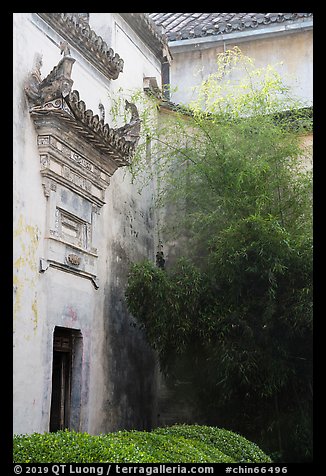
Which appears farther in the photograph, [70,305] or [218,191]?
[218,191]

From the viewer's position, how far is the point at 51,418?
7891mm

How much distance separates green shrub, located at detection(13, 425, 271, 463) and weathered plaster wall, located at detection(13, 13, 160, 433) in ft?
3.93

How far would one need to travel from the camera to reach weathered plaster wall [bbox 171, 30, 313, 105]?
13.1 m

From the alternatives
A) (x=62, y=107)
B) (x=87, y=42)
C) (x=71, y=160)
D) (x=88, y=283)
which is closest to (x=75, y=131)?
(x=71, y=160)

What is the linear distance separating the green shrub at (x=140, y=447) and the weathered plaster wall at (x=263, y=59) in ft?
25.3

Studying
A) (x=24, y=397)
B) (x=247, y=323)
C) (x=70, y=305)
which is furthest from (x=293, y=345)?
(x=24, y=397)

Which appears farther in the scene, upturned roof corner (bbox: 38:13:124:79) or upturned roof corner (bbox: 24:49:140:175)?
upturned roof corner (bbox: 38:13:124:79)

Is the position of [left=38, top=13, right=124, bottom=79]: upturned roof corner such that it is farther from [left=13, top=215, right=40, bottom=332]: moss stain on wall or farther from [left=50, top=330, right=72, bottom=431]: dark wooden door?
[left=50, top=330, right=72, bottom=431]: dark wooden door

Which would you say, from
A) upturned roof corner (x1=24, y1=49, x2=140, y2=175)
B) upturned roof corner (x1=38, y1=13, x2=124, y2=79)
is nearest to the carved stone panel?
upturned roof corner (x1=24, y1=49, x2=140, y2=175)

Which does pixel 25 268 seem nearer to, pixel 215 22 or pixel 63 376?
pixel 63 376

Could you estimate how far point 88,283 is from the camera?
8.57 metres

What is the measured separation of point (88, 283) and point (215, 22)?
7.27 meters
